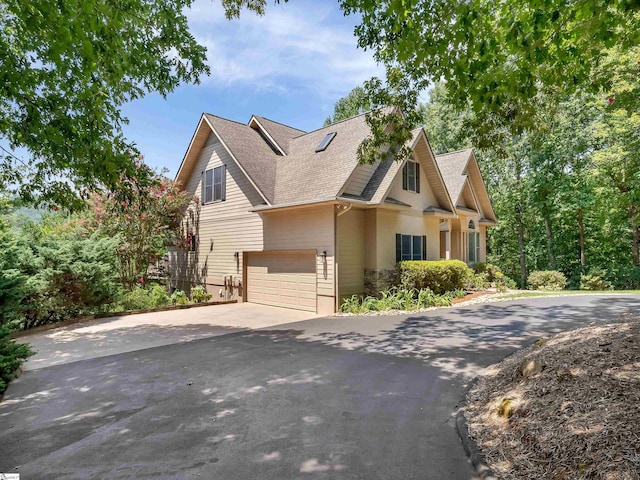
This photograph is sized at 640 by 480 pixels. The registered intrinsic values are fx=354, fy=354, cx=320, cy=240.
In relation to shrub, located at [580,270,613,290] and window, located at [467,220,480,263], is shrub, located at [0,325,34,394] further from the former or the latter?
shrub, located at [580,270,613,290]

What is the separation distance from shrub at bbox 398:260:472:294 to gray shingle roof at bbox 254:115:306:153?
8.46 meters

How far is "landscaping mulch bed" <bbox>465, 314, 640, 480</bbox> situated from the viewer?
2855mm

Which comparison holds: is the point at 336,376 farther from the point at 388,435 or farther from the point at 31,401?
the point at 31,401

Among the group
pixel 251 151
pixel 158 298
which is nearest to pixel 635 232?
pixel 251 151

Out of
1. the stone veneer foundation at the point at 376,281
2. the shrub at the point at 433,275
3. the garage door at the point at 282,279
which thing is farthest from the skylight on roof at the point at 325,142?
the shrub at the point at 433,275

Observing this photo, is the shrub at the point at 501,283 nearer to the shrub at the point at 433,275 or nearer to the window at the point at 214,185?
the shrub at the point at 433,275

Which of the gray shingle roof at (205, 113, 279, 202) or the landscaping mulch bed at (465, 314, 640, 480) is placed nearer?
the landscaping mulch bed at (465, 314, 640, 480)

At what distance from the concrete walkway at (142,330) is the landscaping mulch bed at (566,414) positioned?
718cm

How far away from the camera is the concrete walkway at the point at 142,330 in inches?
309

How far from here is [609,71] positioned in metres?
8.48

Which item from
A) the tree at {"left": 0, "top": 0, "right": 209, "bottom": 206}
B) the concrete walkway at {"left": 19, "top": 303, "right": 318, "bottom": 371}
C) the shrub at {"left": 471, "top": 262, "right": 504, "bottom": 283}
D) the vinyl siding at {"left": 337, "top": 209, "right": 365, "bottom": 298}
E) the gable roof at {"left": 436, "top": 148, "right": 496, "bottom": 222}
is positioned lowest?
the concrete walkway at {"left": 19, "top": 303, "right": 318, "bottom": 371}

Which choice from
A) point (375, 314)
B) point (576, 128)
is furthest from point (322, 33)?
point (576, 128)

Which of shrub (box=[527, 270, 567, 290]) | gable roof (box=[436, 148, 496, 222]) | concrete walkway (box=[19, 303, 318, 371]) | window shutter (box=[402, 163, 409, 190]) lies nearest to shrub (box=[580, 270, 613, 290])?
shrub (box=[527, 270, 567, 290])

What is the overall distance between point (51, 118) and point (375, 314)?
Answer: 32.9 feet
